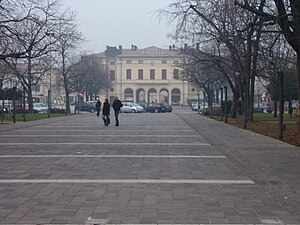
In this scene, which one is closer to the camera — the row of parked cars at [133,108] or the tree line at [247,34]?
the tree line at [247,34]

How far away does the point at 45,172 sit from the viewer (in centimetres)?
1163

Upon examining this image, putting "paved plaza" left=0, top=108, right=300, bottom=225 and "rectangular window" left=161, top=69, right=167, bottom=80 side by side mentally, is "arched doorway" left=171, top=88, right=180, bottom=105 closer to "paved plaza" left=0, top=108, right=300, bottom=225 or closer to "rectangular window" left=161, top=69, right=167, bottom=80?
"rectangular window" left=161, top=69, right=167, bottom=80

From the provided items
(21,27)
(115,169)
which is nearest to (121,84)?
(21,27)

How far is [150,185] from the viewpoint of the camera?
9945mm

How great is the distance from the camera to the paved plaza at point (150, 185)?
24.6 ft

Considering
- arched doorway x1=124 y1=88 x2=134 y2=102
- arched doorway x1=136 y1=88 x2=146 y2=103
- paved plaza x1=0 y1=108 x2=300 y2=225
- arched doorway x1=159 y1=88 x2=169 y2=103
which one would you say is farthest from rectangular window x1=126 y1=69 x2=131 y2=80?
paved plaza x1=0 y1=108 x2=300 y2=225

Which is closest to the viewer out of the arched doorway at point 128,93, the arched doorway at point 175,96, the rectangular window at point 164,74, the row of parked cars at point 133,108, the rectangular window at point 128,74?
the row of parked cars at point 133,108

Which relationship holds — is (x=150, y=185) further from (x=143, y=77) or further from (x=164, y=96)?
(x=164, y=96)

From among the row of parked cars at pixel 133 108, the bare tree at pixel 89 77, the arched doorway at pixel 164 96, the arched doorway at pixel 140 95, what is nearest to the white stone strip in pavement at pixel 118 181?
the row of parked cars at pixel 133 108

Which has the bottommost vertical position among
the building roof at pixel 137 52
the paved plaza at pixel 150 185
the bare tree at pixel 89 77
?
the paved plaza at pixel 150 185

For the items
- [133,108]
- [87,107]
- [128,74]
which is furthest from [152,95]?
[133,108]

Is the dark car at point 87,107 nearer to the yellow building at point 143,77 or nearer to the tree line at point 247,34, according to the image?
the tree line at point 247,34

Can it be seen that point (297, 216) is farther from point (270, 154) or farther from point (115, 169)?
point (270, 154)

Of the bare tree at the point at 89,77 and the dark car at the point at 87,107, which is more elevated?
the bare tree at the point at 89,77
